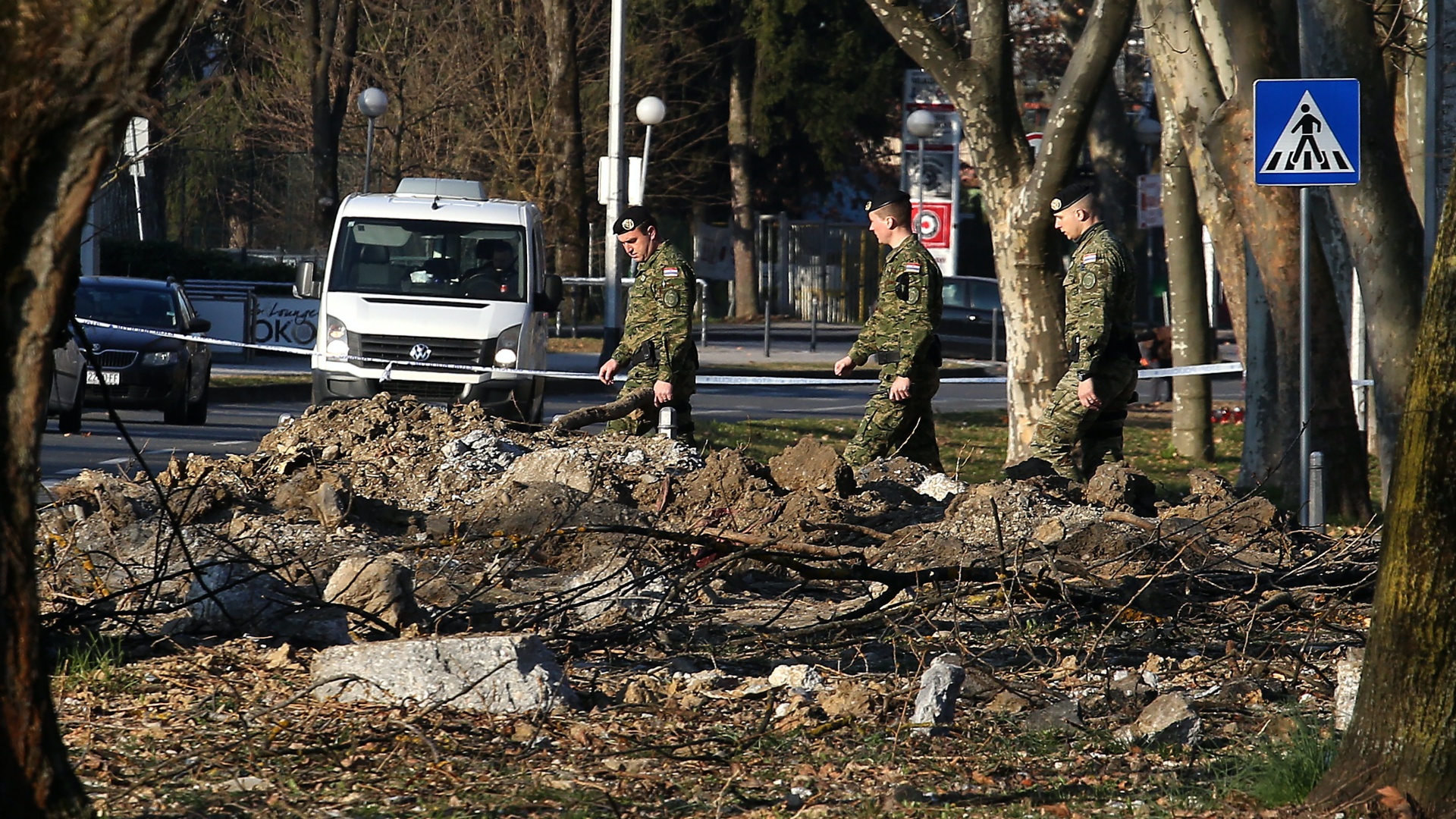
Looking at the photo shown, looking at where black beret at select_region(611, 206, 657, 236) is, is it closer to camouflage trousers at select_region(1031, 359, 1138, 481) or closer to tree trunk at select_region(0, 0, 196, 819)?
camouflage trousers at select_region(1031, 359, 1138, 481)

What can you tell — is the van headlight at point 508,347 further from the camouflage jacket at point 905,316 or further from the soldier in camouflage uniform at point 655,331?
the camouflage jacket at point 905,316

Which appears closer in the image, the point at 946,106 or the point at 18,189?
the point at 18,189

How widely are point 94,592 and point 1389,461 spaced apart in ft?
25.2

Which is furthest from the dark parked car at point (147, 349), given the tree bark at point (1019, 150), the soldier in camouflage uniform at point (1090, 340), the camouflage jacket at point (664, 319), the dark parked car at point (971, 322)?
the dark parked car at point (971, 322)

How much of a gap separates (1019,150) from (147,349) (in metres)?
8.76

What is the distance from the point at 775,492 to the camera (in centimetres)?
936

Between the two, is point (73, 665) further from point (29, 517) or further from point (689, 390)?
point (689, 390)

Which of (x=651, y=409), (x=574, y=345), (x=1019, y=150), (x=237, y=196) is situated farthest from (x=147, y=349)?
(x=237, y=196)

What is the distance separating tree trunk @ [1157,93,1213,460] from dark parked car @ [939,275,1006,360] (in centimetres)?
1529

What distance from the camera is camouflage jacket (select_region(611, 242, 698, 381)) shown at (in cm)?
1088

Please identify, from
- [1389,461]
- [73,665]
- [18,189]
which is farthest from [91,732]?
[1389,461]

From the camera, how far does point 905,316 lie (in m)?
10.6

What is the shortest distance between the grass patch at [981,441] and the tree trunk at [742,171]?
2395 cm

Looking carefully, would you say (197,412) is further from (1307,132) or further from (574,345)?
(574,345)
